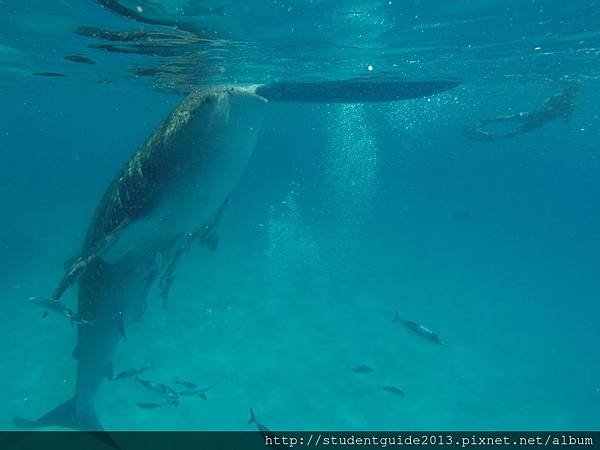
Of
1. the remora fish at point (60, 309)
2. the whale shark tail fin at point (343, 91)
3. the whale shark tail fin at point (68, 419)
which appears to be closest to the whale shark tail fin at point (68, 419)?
the whale shark tail fin at point (68, 419)

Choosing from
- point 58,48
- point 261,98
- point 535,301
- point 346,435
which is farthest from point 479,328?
point 58,48

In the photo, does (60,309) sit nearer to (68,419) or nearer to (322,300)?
(68,419)

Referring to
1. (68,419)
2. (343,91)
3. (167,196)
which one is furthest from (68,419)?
(343,91)

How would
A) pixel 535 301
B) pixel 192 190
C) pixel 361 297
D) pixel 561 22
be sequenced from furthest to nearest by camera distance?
pixel 535 301 < pixel 361 297 < pixel 561 22 < pixel 192 190

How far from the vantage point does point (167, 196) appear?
164 inches

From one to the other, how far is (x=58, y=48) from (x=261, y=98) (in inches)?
516

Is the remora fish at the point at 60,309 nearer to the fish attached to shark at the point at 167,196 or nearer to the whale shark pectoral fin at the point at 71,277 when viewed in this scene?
the fish attached to shark at the point at 167,196

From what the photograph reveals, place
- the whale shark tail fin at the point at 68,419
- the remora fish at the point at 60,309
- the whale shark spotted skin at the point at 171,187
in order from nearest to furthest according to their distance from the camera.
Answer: the whale shark spotted skin at the point at 171,187 → the remora fish at the point at 60,309 → the whale shark tail fin at the point at 68,419

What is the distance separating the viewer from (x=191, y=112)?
14.0 ft

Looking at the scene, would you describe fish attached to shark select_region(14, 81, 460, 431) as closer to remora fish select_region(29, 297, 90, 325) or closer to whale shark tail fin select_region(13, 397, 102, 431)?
remora fish select_region(29, 297, 90, 325)

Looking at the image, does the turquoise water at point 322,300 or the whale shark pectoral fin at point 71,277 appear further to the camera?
the turquoise water at point 322,300

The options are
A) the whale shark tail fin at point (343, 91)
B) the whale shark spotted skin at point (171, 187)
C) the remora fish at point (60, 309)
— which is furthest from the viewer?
the whale shark tail fin at point (343, 91)

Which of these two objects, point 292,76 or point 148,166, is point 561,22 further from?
point 148,166

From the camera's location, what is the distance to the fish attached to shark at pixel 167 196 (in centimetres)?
413
